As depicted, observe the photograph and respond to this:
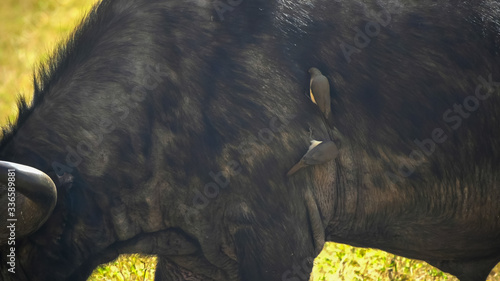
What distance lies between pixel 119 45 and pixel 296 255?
1.78m

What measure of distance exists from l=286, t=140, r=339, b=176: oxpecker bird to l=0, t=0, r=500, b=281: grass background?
1374 mm

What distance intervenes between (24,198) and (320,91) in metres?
1.91

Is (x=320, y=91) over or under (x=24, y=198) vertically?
over

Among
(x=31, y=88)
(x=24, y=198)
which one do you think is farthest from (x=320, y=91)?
(x=31, y=88)

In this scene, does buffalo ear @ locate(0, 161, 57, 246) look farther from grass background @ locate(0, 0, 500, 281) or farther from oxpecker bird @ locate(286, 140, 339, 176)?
oxpecker bird @ locate(286, 140, 339, 176)

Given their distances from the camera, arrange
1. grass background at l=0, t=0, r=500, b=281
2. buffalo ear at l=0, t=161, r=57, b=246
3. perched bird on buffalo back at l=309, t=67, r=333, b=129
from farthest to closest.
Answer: grass background at l=0, t=0, r=500, b=281 → perched bird on buffalo back at l=309, t=67, r=333, b=129 → buffalo ear at l=0, t=161, r=57, b=246

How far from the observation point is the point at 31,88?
5.75 m

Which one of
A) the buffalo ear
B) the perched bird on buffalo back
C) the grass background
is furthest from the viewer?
the grass background

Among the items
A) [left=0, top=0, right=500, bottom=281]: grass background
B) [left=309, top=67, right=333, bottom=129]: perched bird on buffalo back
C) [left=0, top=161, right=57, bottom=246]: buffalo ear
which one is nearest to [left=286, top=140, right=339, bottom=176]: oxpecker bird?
[left=309, top=67, right=333, bottom=129]: perched bird on buffalo back

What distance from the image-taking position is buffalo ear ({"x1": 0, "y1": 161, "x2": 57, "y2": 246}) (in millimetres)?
4227

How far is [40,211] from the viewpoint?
4547mm

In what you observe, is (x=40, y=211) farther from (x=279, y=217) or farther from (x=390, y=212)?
(x=390, y=212)

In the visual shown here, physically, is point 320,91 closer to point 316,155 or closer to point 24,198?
point 316,155

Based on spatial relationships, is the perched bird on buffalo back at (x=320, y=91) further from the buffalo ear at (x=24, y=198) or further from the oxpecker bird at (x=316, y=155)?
the buffalo ear at (x=24, y=198)
